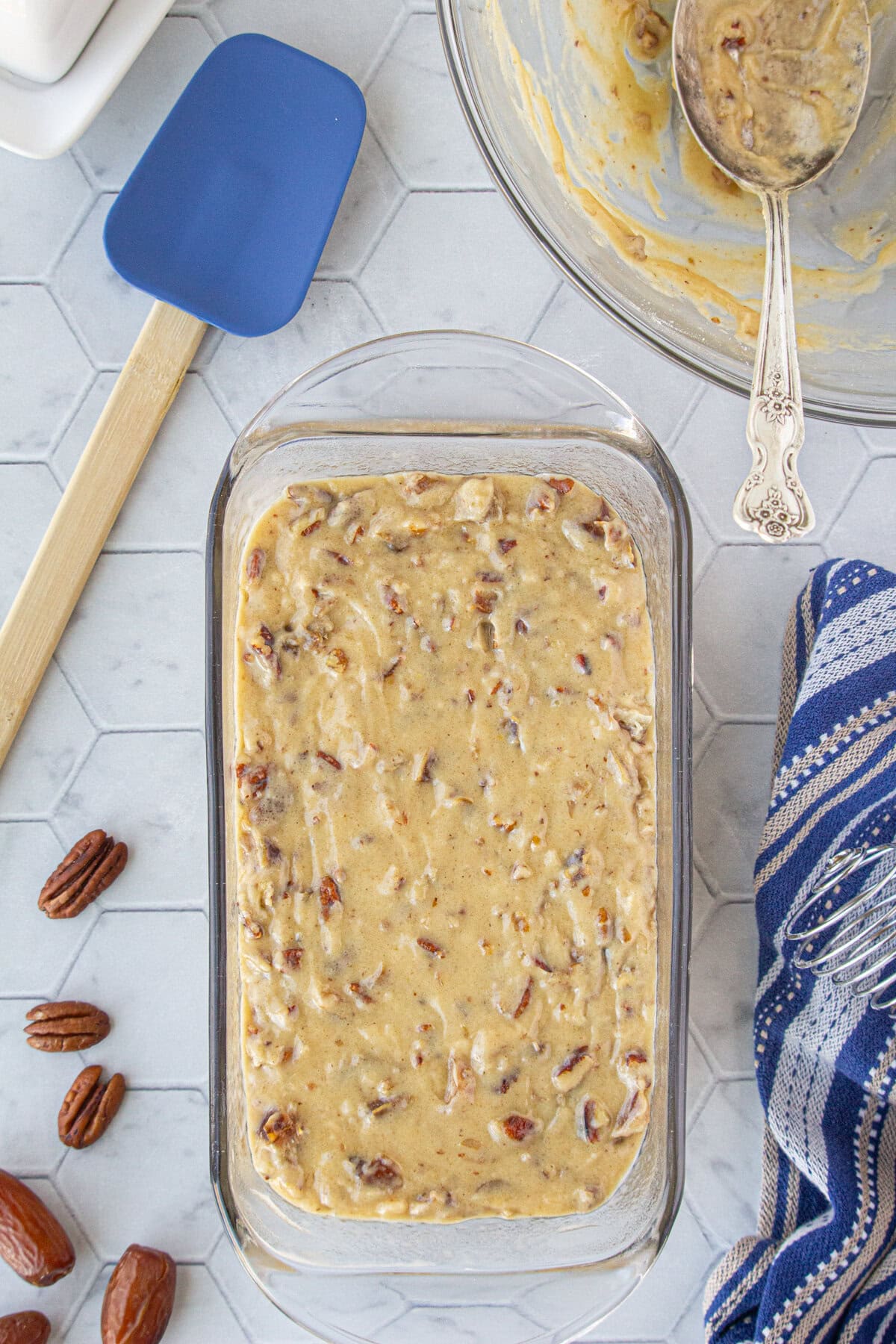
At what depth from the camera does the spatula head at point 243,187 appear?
4.20 feet

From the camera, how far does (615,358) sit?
4.41 feet

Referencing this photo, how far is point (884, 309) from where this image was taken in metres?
1.08

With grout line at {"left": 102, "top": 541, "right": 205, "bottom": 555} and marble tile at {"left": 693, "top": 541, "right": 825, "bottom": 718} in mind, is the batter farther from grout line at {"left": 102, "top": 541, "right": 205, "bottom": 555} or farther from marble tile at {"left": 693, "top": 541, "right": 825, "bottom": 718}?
grout line at {"left": 102, "top": 541, "right": 205, "bottom": 555}

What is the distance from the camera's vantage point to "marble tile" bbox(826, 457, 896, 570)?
1.37 meters

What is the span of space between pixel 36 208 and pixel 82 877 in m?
0.81

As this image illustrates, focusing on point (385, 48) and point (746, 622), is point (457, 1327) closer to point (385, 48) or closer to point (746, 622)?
point (746, 622)

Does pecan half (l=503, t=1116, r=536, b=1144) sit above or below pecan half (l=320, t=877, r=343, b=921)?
below

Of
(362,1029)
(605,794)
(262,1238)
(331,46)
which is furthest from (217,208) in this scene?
(262,1238)

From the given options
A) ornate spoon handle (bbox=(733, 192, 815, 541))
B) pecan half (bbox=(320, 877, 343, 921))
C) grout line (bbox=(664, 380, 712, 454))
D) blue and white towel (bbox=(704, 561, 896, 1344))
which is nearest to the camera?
ornate spoon handle (bbox=(733, 192, 815, 541))

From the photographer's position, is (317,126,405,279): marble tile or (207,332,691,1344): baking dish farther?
(317,126,405,279): marble tile

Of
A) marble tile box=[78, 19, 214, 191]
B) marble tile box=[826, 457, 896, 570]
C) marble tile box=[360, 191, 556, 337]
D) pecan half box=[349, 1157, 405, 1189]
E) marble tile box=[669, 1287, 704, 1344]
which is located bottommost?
marble tile box=[669, 1287, 704, 1344]

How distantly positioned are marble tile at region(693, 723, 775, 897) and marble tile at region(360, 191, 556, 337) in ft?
2.01

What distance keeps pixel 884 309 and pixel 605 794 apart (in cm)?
56

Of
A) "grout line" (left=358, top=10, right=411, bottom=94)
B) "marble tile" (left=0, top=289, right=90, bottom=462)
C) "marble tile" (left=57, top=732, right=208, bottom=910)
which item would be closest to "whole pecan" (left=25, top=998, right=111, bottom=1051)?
"marble tile" (left=57, top=732, right=208, bottom=910)
